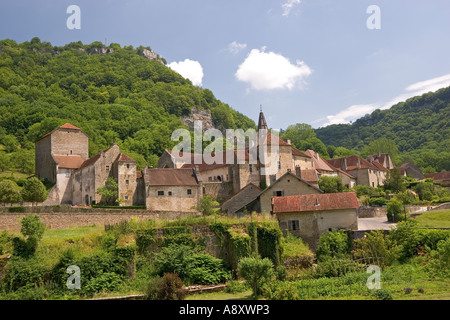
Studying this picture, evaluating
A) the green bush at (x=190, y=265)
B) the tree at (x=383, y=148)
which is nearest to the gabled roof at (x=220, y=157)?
the green bush at (x=190, y=265)

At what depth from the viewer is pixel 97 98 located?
127062mm

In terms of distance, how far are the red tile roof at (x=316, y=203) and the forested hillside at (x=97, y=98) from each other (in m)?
56.5

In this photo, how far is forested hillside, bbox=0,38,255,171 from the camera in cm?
9819

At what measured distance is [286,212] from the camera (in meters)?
31.7

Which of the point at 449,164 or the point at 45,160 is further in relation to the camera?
the point at 449,164

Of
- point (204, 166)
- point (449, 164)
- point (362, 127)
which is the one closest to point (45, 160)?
point (204, 166)

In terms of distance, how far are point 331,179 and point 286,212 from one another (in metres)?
23.6

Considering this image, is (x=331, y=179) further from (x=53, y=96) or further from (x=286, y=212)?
(x=53, y=96)

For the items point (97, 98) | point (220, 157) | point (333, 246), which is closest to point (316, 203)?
point (333, 246)

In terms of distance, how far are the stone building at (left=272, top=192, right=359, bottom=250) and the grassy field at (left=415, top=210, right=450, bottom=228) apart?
7.70m

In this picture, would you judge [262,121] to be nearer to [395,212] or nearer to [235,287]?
[395,212]

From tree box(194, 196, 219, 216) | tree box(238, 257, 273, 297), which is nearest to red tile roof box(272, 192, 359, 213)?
tree box(238, 257, 273, 297)

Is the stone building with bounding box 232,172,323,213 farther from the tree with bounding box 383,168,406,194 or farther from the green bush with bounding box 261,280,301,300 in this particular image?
the tree with bounding box 383,168,406,194
